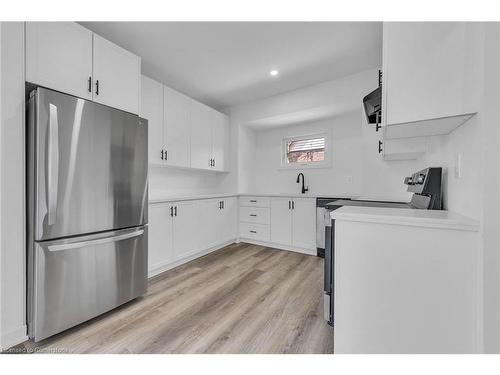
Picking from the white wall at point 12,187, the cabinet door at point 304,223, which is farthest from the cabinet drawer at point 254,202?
the white wall at point 12,187

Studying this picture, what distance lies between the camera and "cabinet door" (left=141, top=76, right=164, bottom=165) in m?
2.63

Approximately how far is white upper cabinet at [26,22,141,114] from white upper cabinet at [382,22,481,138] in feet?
6.83

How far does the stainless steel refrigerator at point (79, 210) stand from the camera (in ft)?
4.58

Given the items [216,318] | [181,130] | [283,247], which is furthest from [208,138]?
[216,318]

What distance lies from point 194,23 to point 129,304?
258 cm

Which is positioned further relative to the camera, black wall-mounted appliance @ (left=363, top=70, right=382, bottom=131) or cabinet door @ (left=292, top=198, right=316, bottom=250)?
cabinet door @ (left=292, top=198, right=316, bottom=250)

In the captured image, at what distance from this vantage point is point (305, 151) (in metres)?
4.05

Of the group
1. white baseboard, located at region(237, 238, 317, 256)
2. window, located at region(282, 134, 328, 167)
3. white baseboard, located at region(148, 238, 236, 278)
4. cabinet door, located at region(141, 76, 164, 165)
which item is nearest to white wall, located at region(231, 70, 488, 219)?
window, located at region(282, 134, 328, 167)

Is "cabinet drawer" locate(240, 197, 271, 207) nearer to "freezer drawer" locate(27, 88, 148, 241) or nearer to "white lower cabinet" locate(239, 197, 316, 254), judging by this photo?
"white lower cabinet" locate(239, 197, 316, 254)

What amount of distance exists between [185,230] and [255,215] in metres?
1.33

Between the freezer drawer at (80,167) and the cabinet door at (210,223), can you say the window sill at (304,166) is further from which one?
the freezer drawer at (80,167)

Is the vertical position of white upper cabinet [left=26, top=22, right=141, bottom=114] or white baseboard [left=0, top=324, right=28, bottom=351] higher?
white upper cabinet [left=26, top=22, right=141, bottom=114]

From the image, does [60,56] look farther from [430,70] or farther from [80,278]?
[430,70]

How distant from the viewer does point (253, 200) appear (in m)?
3.83
